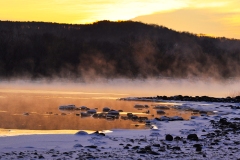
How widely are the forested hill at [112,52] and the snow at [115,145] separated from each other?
330 ft

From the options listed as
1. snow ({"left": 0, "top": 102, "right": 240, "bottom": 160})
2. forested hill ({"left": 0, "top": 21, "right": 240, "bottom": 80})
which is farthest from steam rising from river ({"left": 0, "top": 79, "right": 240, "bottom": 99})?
snow ({"left": 0, "top": 102, "right": 240, "bottom": 160})

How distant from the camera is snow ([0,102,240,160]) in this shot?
1188 cm

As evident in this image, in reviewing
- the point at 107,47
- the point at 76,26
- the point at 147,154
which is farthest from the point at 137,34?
the point at 147,154

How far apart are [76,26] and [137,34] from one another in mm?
19802

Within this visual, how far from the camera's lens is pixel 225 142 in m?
14.4

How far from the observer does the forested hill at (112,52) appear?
125375mm

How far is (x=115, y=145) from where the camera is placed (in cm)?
1363

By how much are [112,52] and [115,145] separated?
128m

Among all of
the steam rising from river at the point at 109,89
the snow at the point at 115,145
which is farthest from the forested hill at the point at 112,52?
the snow at the point at 115,145

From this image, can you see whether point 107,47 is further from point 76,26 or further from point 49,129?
point 49,129

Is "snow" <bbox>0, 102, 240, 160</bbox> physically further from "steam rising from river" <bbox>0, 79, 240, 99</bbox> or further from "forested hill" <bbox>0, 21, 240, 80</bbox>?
"forested hill" <bbox>0, 21, 240, 80</bbox>

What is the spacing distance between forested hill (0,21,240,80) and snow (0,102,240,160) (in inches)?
3966

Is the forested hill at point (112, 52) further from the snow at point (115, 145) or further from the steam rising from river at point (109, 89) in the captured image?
the snow at point (115, 145)

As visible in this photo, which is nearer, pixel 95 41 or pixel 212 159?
pixel 212 159
